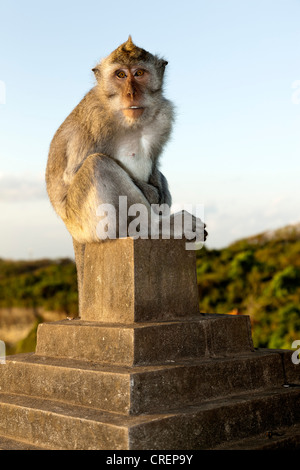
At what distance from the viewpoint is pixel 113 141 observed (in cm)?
533

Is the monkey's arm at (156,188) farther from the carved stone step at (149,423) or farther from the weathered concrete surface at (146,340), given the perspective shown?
the carved stone step at (149,423)

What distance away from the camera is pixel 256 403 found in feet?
15.9

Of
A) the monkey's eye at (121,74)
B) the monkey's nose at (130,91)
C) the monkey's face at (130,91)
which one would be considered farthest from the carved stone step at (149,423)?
the monkey's eye at (121,74)

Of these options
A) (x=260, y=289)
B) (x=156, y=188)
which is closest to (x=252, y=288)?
(x=260, y=289)

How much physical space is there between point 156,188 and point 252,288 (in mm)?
9913

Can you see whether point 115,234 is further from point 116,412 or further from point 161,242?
point 116,412

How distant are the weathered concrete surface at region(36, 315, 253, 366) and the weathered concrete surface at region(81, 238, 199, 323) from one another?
0.54 feet

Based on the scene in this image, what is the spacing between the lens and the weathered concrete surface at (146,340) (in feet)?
15.3

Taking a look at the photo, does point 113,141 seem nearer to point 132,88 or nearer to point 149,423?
point 132,88

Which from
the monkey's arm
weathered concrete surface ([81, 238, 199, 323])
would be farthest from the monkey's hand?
the monkey's arm

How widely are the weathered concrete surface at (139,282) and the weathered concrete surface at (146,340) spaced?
0.54ft

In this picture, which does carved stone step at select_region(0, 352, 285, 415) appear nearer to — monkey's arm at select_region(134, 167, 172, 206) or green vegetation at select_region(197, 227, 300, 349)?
monkey's arm at select_region(134, 167, 172, 206)

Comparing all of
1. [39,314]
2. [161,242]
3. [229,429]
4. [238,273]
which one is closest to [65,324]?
[161,242]

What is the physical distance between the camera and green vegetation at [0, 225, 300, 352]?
13703mm
